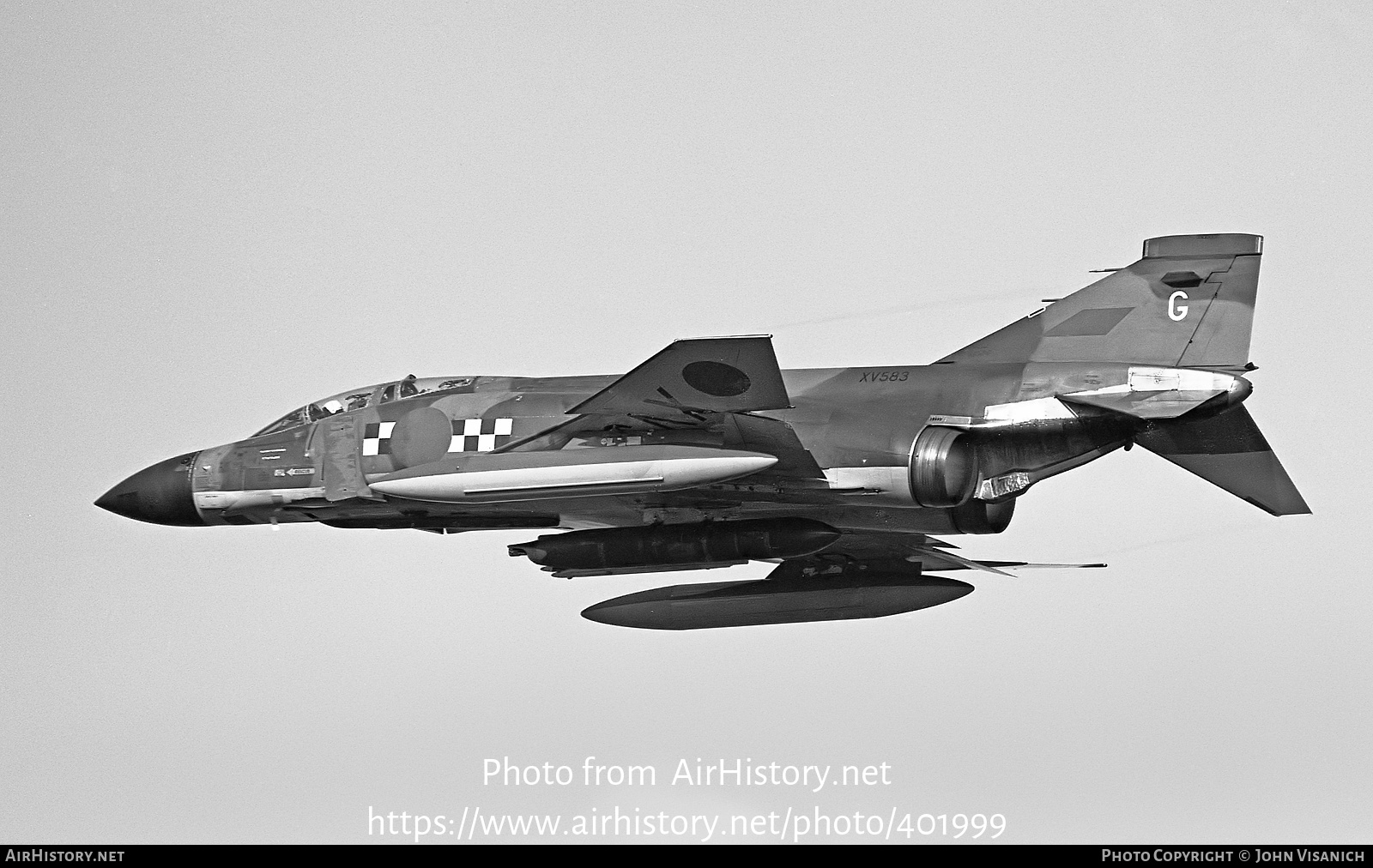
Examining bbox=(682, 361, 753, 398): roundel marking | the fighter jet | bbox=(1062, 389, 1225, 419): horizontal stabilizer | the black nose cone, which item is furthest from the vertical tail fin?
the black nose cone

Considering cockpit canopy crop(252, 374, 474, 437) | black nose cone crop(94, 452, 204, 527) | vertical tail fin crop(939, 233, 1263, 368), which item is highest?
vertical tail fin crop(939, 233, 1263, 368)

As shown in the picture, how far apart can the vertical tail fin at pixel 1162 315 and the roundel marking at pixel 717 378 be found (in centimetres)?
333

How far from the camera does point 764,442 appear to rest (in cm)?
1764

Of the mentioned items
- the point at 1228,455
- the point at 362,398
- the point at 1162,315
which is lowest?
the point at 1228,455

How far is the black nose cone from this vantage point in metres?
20.4

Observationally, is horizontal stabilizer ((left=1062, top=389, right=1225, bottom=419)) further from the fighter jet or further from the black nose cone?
the black nose cone

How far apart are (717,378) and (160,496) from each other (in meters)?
7.61

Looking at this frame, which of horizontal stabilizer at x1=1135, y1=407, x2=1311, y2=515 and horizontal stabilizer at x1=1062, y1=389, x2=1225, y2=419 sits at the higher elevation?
horizontal stabilizer at x1=1062, y1=389, x2=1225, y2=419

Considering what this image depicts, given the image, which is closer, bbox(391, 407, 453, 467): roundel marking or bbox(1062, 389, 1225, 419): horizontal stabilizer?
bbox(1062, 389, 1225, 419): horizontal stabilizer

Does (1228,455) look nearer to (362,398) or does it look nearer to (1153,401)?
(1153,401)

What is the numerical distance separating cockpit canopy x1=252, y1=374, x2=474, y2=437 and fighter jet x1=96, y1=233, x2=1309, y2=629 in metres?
0.02

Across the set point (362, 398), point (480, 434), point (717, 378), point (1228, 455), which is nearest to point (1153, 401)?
point (1228, 455)

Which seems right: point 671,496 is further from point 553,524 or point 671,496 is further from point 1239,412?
point 1239,412

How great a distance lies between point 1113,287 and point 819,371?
10.2 ft
